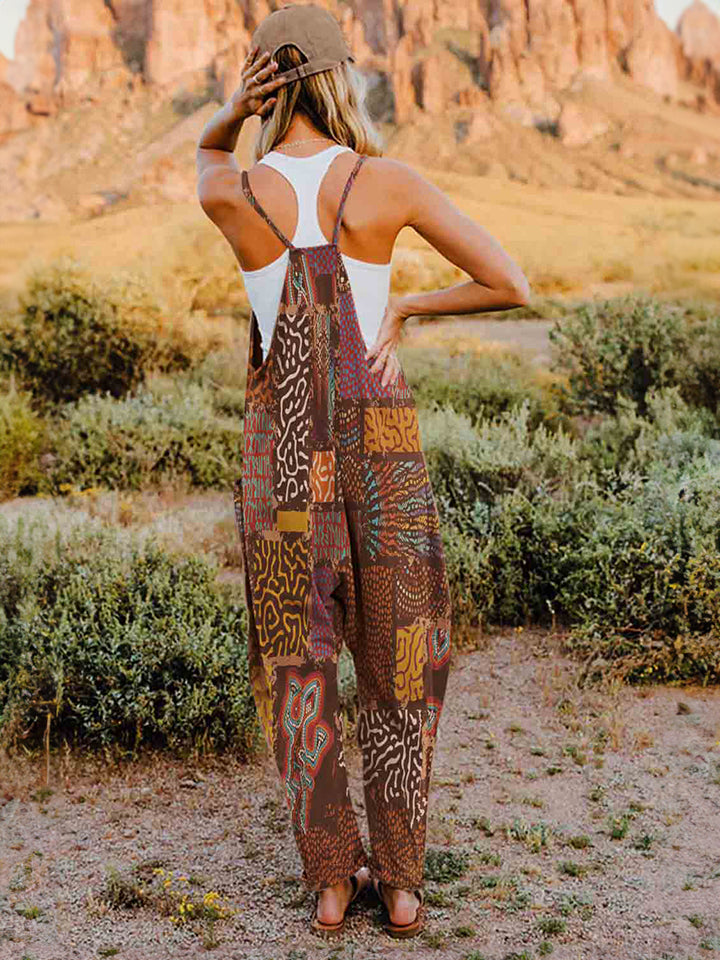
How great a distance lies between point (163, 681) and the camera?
3.76m

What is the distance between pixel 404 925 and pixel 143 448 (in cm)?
533

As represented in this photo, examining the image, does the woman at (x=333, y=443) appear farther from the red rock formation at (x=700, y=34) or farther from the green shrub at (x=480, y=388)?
the red rock formation at (x=700, y=34)

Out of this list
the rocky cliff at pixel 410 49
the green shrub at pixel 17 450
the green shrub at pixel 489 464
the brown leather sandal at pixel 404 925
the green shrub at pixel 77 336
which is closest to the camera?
the brown leather sandal at pixel 404 925

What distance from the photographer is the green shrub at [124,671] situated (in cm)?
369

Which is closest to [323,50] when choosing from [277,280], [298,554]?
[277,280]

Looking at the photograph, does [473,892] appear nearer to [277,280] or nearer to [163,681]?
[163,681]

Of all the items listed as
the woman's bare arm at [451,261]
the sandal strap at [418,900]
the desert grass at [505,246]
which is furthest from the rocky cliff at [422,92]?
the sandal strap at [418,900]

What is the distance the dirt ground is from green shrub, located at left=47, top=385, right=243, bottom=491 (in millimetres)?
3726

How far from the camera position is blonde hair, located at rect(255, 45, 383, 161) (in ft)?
7.26

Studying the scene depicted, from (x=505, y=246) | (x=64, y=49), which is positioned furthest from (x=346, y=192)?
(x=64, y=49)

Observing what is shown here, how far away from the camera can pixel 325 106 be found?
2.23 meters

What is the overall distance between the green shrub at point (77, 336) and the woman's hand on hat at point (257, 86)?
726 centimetres

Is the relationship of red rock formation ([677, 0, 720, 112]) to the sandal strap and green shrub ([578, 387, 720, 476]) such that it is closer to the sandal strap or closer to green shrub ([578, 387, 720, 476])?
green shrub ([578, 387, 720, 476])

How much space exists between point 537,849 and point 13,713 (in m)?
1.83
